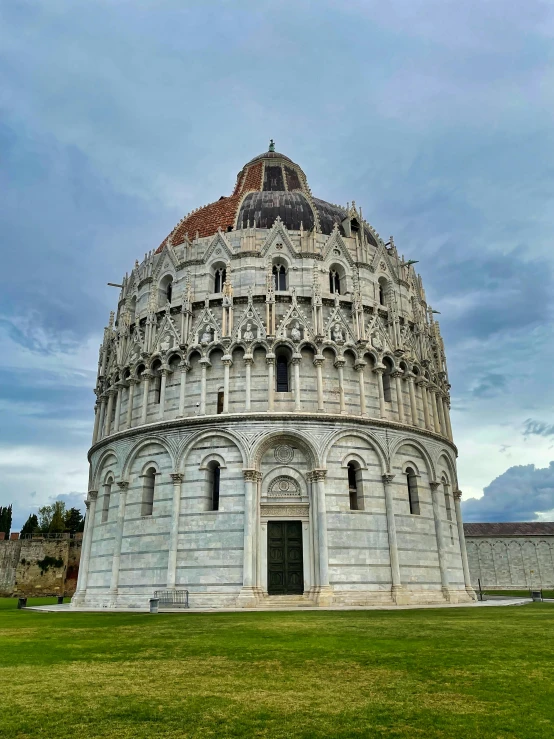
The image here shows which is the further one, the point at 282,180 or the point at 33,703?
the point at 282,180

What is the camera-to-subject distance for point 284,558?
28812 millimetres

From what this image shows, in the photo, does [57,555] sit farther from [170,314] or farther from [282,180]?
[282,180]

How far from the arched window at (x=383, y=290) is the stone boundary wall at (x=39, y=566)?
44818 millimetres

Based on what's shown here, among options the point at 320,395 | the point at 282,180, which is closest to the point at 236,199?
the point at 282,180

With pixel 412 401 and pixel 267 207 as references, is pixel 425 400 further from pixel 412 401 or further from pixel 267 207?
pixel 267 207

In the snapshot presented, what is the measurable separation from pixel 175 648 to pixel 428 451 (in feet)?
81.1

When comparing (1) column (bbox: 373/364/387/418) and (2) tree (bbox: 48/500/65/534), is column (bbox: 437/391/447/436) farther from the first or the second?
(2) tree (bbox: 48/500/65/534)

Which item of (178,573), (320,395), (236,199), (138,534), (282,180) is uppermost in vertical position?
(282,180)

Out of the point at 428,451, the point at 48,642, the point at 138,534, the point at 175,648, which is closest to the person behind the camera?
the point at 175,648

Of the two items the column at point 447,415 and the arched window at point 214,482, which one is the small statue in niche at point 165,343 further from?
the column at point 447,415

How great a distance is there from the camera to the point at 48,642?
532 inches

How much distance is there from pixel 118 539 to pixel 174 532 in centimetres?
423

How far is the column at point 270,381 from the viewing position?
1209 inches

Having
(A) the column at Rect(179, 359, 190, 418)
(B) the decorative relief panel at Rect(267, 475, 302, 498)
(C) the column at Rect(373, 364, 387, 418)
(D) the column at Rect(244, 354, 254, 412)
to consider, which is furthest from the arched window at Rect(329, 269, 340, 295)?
(B) the decorative relief panel at Rect(267, 475, 302, 498)
